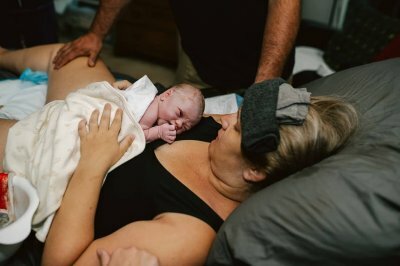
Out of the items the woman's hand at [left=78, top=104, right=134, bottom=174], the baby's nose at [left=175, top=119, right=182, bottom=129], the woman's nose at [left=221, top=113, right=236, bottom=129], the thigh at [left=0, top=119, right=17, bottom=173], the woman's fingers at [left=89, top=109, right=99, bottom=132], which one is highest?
the woman's nose at [left=221, top=113, right=236, bottom=129]

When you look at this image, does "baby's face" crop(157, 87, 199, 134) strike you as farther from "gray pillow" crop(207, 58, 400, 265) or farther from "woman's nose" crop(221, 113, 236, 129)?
"gray pillow" crop(207, 58, 400, 265)

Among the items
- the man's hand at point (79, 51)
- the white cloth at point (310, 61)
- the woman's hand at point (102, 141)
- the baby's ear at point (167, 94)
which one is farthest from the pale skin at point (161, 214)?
the white cloth at point (310, 61)

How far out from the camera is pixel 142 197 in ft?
3.80

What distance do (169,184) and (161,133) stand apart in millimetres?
239

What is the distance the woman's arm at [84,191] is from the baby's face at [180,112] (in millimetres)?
199

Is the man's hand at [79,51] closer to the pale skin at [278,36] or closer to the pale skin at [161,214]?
the pale skin at [161,214]

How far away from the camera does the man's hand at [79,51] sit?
5.94 ft

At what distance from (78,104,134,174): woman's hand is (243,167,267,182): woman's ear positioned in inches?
15.7

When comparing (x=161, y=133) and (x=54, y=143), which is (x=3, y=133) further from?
(x=161, y=133)

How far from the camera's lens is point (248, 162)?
1.14 m

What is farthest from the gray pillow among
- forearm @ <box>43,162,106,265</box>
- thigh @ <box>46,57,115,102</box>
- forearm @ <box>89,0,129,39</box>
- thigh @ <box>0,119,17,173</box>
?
forearm @ <box>89,0,129,39</box>

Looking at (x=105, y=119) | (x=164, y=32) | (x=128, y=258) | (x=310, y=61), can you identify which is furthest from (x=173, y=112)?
(x=164, y=32)

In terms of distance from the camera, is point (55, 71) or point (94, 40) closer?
point (55, 71)

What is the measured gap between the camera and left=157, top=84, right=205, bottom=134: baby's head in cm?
139
